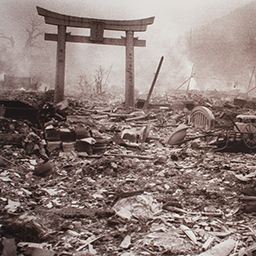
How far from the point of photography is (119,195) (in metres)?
3.35

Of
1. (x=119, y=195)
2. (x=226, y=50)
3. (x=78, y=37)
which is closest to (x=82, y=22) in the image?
(x=78, y=37)

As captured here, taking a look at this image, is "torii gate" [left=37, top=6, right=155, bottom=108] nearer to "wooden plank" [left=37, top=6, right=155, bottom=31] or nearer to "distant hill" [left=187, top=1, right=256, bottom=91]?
"wooden plank" [left=37, top=6, right=155, bottom=31]

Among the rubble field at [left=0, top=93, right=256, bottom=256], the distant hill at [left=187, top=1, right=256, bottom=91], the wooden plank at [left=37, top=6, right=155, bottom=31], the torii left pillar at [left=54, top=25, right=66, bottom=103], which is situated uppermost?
the distant hill at [left=187, top=1, right=256, bottom=91]

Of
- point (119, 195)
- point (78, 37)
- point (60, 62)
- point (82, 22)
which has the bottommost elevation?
point (119, 195)

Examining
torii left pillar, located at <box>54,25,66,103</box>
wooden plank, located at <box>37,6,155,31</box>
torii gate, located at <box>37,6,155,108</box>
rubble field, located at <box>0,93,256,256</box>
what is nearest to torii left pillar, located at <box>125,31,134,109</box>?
torii gate, located at <box>37,6,155,108</box>

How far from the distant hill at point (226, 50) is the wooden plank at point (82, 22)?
21.4 metres

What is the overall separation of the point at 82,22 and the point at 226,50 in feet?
85.3

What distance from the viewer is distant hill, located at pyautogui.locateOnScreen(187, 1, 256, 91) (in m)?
28.9

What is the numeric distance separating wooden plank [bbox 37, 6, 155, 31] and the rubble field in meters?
3.91

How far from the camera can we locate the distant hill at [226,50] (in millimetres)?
28859

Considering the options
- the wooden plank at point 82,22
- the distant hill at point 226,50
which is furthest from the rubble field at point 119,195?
the distant hill at point 226,50

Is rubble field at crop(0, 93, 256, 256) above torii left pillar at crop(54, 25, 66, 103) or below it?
below

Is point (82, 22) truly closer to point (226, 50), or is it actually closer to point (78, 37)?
point (78, 37)

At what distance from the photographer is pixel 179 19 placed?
27.8m
